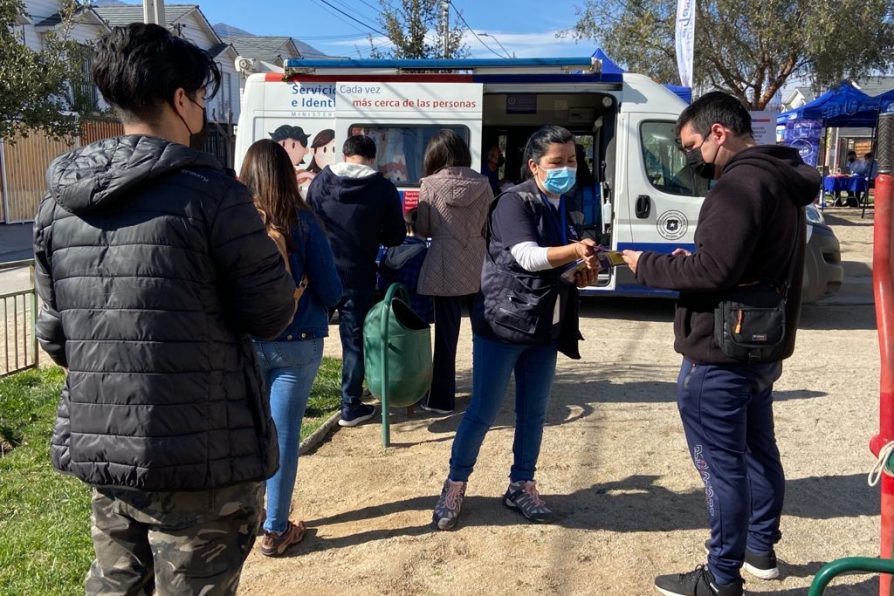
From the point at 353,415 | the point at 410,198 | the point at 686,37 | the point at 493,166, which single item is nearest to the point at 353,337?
the point at 353,415

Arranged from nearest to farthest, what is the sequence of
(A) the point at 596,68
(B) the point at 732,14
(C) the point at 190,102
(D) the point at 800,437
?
(C) the point at 190,102 < (D) the point at 800,437 < (A) the point at 596,68 < (B) the point at 732,14

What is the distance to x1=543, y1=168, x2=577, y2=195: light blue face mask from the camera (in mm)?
3672

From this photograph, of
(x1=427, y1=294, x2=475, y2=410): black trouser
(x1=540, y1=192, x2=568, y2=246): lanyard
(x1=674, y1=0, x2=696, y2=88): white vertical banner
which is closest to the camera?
(x1=540, y1=192, x2=568, y2=246): lanyard

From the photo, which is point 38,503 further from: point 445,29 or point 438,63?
point 445,29

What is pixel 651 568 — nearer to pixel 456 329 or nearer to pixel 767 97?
pixel 456 329

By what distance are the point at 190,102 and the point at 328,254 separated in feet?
4.95

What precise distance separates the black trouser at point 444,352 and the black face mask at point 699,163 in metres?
2.56

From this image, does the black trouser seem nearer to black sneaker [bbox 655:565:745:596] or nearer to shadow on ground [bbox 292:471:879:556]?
shadow on ground [bbox 292:471:879:556]

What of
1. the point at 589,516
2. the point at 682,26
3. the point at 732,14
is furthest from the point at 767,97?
the point at 589,516

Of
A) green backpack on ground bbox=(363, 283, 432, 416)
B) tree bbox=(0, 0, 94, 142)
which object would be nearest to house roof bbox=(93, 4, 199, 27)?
tree bbox=(0, 0, 94, 142)

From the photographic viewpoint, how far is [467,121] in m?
8.74

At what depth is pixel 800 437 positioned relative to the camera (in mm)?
5219

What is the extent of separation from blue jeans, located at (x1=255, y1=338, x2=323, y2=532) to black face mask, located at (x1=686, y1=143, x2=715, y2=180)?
68.2 inches

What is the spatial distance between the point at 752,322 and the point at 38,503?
11.5 ft
